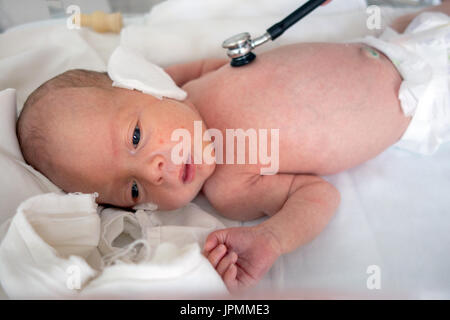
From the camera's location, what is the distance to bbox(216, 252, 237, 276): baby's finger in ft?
2.29

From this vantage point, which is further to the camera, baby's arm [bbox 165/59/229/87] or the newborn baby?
baby's arm [bbox 165/59/229/87]

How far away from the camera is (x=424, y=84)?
0.94 metres

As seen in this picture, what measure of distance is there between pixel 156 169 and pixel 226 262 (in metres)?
0.24

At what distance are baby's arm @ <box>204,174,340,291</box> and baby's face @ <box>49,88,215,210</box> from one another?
0.16 m

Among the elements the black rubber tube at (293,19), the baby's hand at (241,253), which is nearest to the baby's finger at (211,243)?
the baby's hand at (241,253)

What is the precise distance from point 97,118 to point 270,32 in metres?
0.42

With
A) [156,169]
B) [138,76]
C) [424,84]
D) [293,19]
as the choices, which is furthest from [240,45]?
[424,84]

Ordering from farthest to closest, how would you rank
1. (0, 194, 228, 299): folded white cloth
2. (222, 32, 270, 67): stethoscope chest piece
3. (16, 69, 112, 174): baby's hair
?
(222, 32, 270, 67): stethoscope chest piece, (16, 69, 112, 174): baby's hair, (0, 194, 228, 299): folded white cloth

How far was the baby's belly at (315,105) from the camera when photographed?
2.98 feet

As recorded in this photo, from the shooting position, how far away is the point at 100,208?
0.89m

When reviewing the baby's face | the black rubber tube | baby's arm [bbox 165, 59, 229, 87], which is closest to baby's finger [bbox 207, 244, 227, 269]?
the baby's face

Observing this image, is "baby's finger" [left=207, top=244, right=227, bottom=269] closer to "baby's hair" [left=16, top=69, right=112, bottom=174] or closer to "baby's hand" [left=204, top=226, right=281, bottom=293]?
"baby's hand" [left=204, top=226, right=281, bottom=293]
